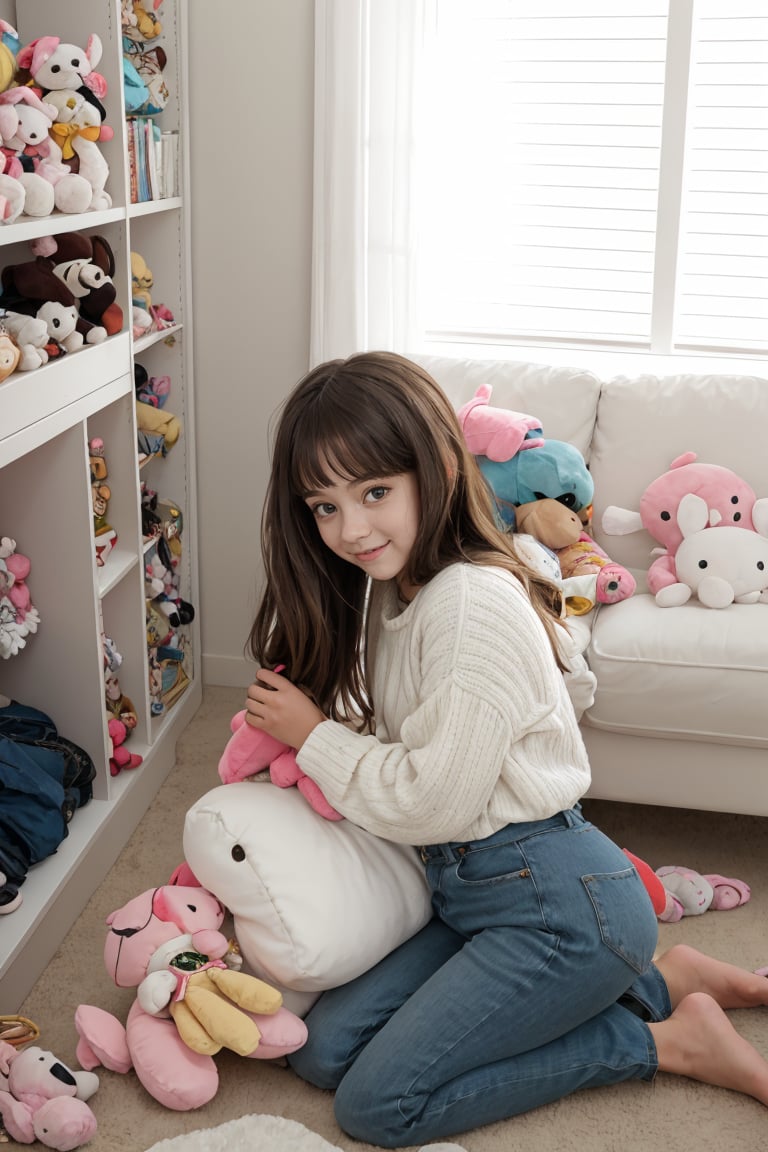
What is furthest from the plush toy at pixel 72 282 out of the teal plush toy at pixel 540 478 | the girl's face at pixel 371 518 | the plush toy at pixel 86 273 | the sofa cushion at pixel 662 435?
the sofa cushion at pixel 662 435

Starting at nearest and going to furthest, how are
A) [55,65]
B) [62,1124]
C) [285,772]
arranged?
[62,1124]
[285,772]
[55,65]

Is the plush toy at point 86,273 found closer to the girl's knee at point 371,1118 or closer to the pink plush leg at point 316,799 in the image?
the pink plush leg at point 316,799

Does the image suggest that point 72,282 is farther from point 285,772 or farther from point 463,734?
point 463,734

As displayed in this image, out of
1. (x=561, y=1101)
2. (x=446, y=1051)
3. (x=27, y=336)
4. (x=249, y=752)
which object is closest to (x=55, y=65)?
(x=27, y=336)

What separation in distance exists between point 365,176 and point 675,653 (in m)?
1.23

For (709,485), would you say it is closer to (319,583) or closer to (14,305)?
(319,583)

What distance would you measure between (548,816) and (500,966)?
0.65ft

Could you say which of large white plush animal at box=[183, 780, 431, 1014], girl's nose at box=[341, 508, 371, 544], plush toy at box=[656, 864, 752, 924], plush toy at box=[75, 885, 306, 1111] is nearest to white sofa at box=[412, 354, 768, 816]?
plush toy at box=[656, 864, 752, 924]

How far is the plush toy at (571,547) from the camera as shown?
84.3 inches

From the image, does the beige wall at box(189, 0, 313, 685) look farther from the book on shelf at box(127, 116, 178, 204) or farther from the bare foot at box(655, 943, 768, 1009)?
the bare foot at box(655, 943, 768, 1009)

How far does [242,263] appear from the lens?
262 centimetres

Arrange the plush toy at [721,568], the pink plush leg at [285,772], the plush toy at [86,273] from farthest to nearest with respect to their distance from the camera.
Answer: the plush toy at [721,568]
the plush toy at [86,273]
the pink plush leg at [285,772]

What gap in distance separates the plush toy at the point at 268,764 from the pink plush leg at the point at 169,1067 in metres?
0.34

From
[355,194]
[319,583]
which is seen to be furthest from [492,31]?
[319,583]
